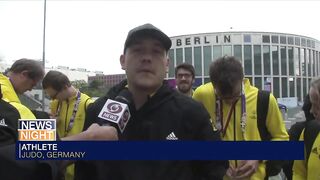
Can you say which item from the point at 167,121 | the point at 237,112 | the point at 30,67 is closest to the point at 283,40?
the point at 30,67

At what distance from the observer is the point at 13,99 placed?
2.32 meters

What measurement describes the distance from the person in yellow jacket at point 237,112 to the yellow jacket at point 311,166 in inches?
9.8

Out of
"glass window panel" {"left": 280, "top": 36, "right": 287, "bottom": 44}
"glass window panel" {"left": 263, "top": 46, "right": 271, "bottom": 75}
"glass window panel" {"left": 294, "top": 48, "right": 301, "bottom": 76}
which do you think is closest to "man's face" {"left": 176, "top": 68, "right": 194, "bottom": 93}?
"glass window panel" {"left": 263, "top": 46, "right": 271, "bottom": 75}

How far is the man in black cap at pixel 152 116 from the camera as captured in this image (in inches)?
72.1

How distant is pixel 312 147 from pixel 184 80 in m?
2.59

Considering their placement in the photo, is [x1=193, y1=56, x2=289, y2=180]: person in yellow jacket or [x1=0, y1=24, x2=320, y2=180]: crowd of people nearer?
[x1=0, y1=24, x2=320, y2=180]: crowd of people

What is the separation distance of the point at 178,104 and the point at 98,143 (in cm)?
47

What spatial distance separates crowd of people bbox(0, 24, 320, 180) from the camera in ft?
5.69

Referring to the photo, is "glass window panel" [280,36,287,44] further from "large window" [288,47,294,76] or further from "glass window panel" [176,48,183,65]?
"glass window panel" [176,48,183,65]

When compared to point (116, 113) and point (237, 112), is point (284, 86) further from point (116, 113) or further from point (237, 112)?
point (116, 113)

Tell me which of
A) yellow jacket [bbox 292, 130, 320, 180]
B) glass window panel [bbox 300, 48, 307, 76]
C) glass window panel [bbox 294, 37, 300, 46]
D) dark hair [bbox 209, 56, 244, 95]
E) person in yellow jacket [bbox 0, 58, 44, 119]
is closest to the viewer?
yellow jacket [bbox 292, 130, 320, 180]

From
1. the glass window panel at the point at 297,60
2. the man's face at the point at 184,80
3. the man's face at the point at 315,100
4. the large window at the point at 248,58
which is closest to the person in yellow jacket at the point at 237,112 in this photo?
the man's face at the point at 315,100

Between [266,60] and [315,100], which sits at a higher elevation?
[266,60]

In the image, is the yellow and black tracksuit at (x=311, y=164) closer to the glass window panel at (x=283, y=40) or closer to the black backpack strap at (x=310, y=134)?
the black backpack strap at (x=310, y=134)
